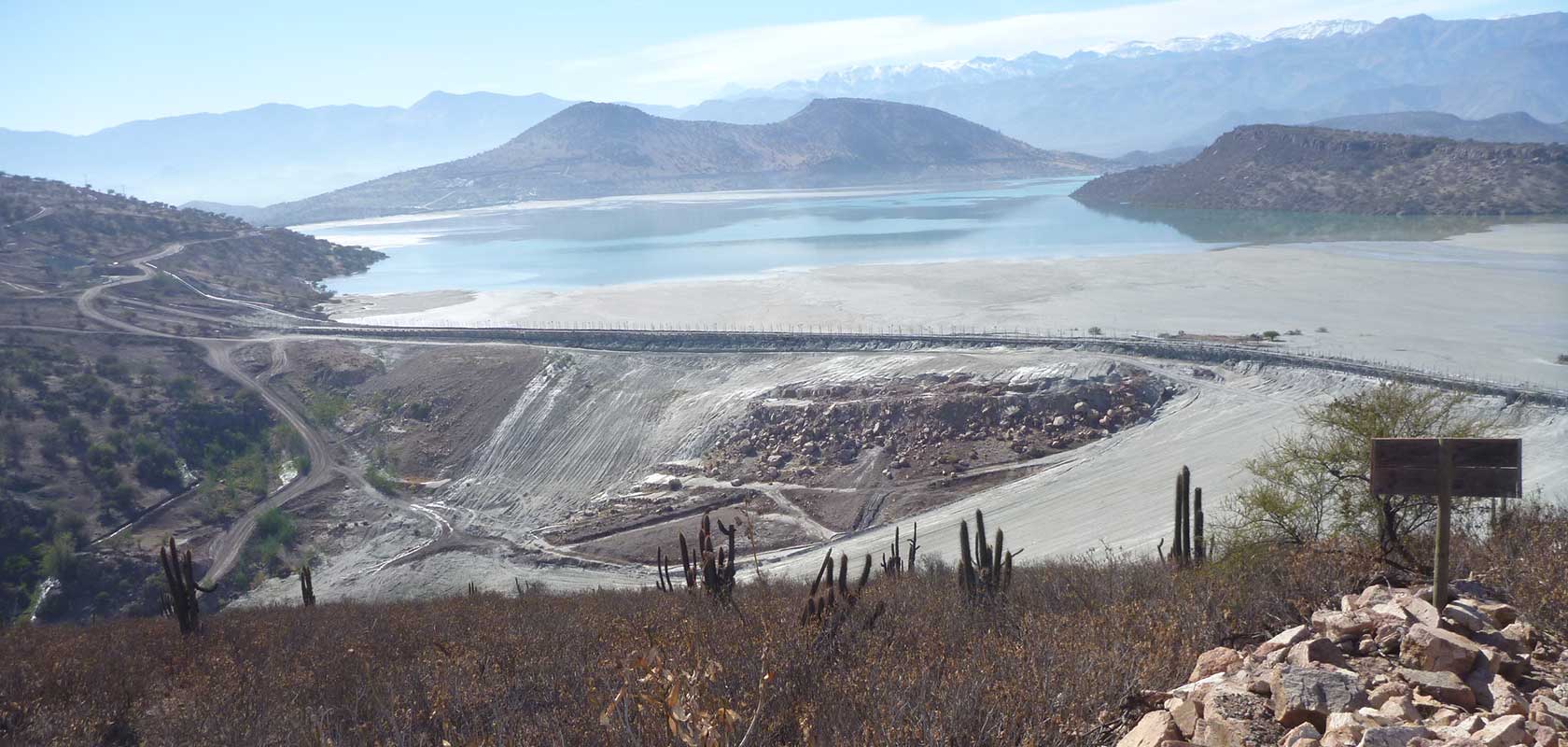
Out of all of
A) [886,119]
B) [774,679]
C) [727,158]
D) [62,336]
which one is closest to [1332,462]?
[774,679]

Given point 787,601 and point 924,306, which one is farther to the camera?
point 924,306

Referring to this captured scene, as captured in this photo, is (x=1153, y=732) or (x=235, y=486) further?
(x=235, y=486)

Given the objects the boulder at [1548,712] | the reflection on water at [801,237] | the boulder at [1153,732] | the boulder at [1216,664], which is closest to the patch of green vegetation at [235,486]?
the boulder at [1216,664]

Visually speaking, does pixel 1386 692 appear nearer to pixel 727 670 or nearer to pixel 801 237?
pixel 727 670

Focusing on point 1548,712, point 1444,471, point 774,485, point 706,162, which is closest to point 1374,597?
point 1444,471

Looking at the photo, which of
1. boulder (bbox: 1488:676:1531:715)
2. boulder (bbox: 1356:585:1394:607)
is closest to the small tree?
boulder (bbox: 1356:585:1394:607)

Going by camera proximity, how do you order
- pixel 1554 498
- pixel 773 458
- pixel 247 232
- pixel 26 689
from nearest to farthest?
pixel 26 689 → pixel 1554 498 → pixel 773 458 → pixel 247 232

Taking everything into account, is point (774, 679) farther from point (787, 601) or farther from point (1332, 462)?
point (1332, 462)
